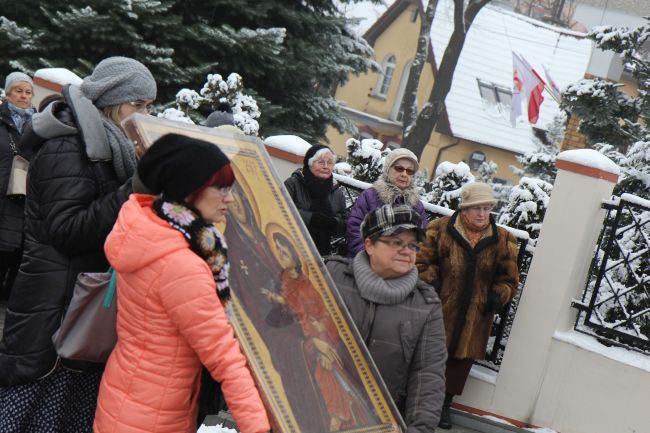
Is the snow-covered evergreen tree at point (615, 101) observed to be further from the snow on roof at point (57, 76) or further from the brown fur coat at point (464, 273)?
the snow on roof at point (57, 76)

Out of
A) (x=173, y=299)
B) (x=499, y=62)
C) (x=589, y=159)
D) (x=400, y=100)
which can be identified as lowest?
(x=173, y=299)

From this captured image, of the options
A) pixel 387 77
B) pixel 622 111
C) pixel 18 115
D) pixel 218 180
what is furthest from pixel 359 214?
pixel 387 77

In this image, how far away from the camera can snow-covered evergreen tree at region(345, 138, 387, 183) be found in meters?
8.33

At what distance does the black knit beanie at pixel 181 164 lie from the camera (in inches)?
95.3

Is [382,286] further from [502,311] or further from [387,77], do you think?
[387,77]

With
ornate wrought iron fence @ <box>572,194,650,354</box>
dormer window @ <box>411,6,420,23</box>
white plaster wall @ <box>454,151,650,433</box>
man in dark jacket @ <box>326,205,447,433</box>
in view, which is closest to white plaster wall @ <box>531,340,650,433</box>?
white plaster wall @ <box>454,151,650,433</box>

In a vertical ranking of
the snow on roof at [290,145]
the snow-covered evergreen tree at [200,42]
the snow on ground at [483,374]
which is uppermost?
the snow-covered evergreen tree at [200,42]

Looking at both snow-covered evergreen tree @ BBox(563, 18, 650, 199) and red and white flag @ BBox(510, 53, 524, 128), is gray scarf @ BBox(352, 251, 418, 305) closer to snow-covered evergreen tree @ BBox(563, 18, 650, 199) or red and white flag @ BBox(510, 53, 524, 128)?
snow-covered evergreen tree @ BBox(563, 18, 650, 199)

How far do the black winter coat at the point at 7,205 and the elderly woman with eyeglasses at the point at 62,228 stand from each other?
11.1 feet

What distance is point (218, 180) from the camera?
2.47m

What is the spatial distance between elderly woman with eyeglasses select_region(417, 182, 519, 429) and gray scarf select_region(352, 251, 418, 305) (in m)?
2.57

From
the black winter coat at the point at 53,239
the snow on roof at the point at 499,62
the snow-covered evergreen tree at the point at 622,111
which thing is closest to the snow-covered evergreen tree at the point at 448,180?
the snow-covered evergreen tree at the point at 622,111

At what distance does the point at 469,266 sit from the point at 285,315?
10.5 ft

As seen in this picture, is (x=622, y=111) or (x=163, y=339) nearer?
(x=163, y=339)
